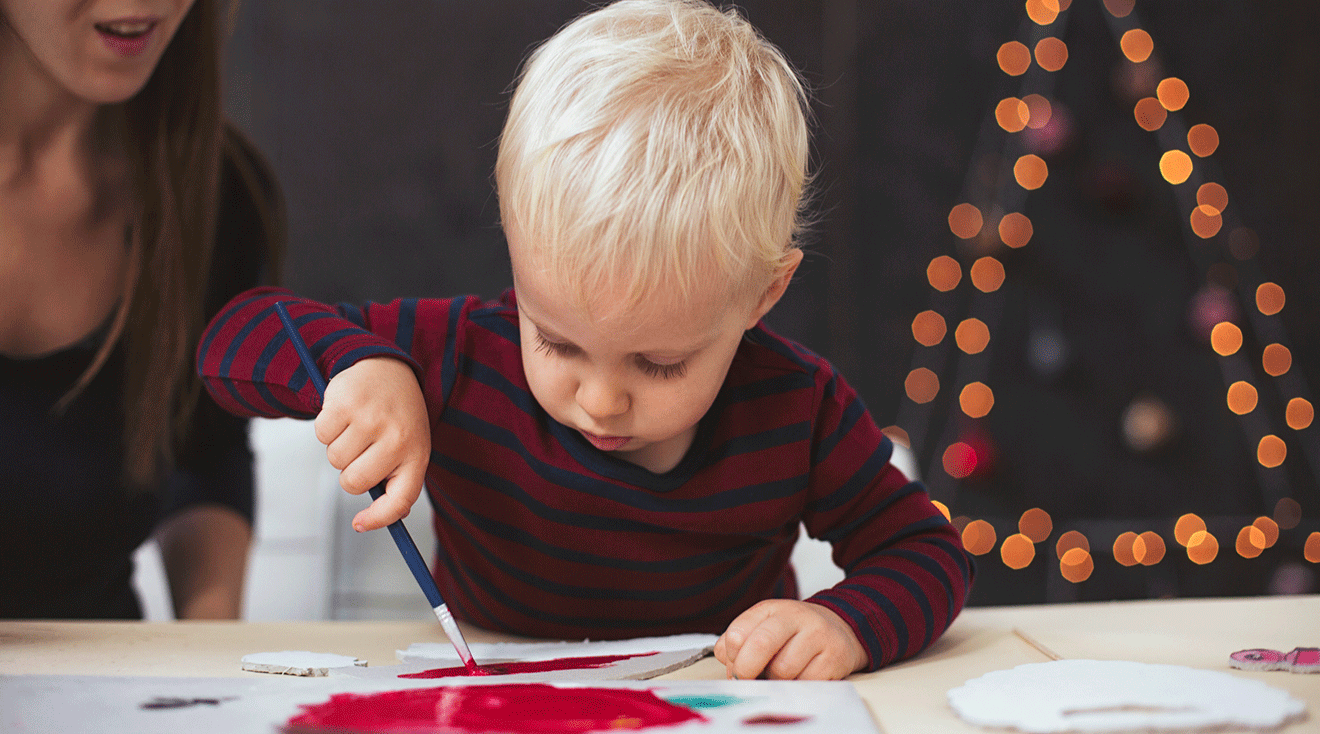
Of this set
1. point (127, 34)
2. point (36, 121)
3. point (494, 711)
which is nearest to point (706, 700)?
point (494, 711)

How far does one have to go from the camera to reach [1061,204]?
2277mm

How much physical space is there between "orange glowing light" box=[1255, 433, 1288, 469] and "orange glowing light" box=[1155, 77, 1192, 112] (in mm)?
739

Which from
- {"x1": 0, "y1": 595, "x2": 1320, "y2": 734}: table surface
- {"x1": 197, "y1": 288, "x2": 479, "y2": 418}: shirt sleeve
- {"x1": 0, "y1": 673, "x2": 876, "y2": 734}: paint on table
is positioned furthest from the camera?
{"x1": 197, "y1": 288, "x2": 479, "y2": 418}: shirt sleeve

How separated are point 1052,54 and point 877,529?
71.6 inches

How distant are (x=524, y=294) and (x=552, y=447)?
0.55 feet

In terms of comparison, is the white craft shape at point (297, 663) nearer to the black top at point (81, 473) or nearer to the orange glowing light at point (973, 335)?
the black top at point (81, 473)

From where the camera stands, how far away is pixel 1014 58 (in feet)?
7.44

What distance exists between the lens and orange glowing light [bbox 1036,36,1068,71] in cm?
225

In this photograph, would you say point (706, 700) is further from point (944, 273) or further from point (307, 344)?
point (944, 273)

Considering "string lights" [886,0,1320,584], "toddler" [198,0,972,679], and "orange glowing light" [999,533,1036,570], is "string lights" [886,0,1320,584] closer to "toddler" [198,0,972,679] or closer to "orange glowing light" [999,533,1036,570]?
"orange glowing light" [999,533,1036,570]

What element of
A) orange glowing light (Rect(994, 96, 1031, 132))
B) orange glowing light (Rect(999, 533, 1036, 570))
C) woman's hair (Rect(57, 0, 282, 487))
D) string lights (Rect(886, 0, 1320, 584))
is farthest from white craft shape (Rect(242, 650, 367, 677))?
orange glowing light (Rect(994, 96, 1031, 132))

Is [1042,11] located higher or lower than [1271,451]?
higher

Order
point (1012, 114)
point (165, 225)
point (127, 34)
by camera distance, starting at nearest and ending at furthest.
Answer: point (127, 34)
point (165, 225)
point (1012, 114)

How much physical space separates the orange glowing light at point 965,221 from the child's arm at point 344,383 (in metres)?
1.74
